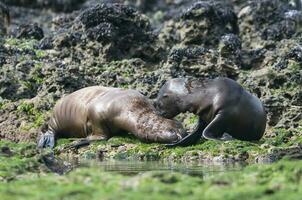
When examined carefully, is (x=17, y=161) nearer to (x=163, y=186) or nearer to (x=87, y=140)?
(x=163, y=186)

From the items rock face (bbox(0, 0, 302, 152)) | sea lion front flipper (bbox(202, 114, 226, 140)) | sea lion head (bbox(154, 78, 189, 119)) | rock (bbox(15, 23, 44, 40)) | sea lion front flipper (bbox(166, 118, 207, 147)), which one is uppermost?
rock (bbox(15, 23, 44, 40))

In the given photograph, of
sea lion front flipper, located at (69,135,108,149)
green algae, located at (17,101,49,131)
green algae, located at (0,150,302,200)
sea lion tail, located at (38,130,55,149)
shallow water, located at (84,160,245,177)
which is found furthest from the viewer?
green algae, located at (17,101,49,131)

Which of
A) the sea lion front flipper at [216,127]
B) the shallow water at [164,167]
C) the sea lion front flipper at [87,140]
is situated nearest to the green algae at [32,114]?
the sea lion front flipper at [87,140]

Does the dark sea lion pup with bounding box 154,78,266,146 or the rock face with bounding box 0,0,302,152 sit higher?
the rock face with bounding box 0,0,302,152

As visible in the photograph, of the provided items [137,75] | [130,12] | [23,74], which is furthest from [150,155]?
[130,12]

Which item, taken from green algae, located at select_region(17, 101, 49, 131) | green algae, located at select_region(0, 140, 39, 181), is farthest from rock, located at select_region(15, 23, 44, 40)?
green algae, located at select_region(0, 140, 39, 181)

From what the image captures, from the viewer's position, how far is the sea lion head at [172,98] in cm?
1367

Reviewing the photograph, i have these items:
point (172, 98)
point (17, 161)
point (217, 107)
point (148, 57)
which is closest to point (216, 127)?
point (217, 107)

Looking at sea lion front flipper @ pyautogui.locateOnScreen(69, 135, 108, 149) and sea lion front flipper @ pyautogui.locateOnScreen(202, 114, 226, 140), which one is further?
sea lion front flipper @ pyautogui.locateOnScreen(69, 135, 108, 149)

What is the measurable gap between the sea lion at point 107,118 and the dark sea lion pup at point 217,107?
0.35 meters

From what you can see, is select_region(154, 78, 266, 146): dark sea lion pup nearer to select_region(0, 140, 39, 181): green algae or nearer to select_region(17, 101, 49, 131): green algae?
select_region(17, 101, 49, 131): green algae

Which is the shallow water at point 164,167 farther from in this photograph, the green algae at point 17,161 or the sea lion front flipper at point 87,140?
the sea lion front flipper at point 87,140

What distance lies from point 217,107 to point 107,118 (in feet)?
7.02

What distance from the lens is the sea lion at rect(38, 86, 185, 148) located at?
535 inches
